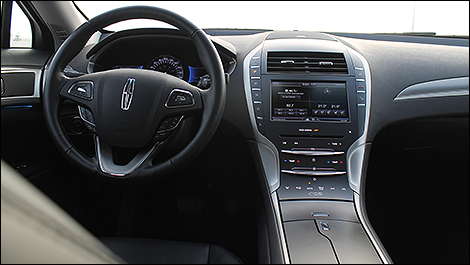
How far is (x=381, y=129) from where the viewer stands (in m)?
1.55

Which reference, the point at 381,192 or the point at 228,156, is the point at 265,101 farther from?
the point at 381,192

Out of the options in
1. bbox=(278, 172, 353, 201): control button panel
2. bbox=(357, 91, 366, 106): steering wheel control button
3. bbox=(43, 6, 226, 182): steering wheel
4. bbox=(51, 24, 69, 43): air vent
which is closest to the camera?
bbox=(43, 6, 226, 182): steering wheel

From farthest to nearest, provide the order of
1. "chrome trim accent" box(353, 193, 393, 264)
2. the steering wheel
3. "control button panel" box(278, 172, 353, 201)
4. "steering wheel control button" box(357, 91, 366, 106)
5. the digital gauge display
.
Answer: the digital gauge display, "steering wheel control button" box(357, 91, 366, 106), "control button panel" box(278, 172, 353, 201), the steering wheel, "chrome trim accent" box(353, 193, 393, 264)

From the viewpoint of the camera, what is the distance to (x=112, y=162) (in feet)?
4.08

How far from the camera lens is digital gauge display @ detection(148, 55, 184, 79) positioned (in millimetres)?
1638

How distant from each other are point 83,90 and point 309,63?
0.87 metres

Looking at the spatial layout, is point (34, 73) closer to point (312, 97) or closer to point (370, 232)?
point (312, 97)

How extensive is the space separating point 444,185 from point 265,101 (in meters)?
1.10

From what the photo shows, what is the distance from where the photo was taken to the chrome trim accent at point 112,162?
3.93 ft

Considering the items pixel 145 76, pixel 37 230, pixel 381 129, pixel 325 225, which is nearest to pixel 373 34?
pixel 381 129

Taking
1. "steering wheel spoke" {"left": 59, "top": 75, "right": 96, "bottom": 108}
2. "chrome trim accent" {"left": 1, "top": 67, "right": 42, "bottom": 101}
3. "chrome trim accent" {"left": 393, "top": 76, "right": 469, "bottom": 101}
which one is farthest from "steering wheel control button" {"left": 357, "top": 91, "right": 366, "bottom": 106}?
"chrome trim accent" {"left": 1, "top": 67, "right": 42, "bottom": 101}

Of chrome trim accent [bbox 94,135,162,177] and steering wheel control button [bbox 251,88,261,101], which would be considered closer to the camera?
chrome trim accent [bbox 94,135,162,177]

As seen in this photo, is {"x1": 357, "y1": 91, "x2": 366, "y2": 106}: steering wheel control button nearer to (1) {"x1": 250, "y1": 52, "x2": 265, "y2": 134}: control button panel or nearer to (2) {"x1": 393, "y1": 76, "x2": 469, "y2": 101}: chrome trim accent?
(2) {"x1": 393, "y1": 76, "x2": 469, "y2": 101}: chrome trim accent

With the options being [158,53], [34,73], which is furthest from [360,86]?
[34,73]
